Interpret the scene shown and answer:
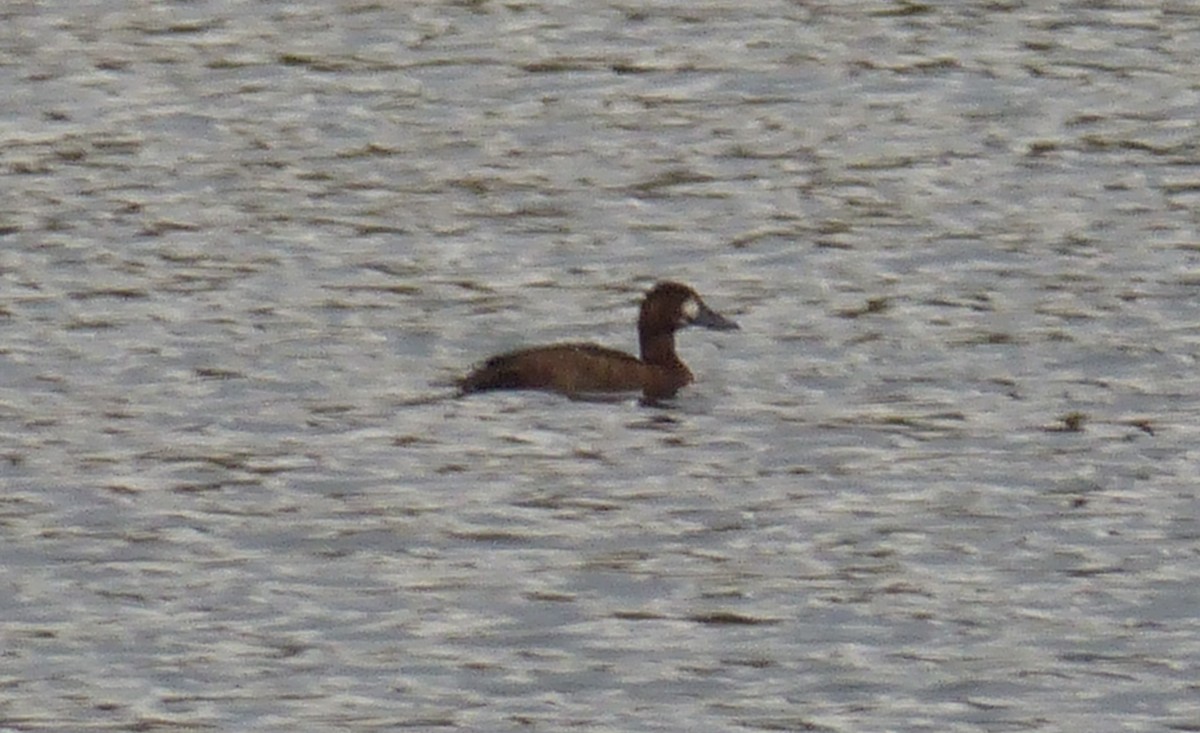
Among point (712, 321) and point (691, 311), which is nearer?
point (691, 311)

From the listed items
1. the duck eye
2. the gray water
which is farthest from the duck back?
the duck eye

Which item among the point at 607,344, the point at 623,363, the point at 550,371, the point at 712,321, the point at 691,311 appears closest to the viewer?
the point at 550,371

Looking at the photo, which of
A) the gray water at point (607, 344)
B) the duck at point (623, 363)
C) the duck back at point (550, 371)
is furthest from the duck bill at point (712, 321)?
the duck back at point (550, 371)

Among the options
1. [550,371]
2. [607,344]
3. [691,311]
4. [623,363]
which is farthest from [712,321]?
[550,371]

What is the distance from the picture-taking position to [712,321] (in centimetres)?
1738

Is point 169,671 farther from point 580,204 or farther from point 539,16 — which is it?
point 539,16

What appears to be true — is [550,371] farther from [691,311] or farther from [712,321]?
[712,321]

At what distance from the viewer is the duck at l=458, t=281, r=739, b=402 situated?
16.5 metres

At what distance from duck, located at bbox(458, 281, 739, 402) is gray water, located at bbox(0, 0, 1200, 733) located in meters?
0.12

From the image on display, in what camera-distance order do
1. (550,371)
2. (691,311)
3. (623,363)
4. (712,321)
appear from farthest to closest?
(712,321) < (691,311) < (623,363) < (550,371)

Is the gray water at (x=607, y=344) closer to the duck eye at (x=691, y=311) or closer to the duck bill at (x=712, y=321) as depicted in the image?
the duck bill at (x=712, y=321)

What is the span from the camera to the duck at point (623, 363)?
16.5 m

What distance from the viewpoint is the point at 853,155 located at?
21.1m

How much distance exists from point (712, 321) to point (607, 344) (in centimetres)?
90
